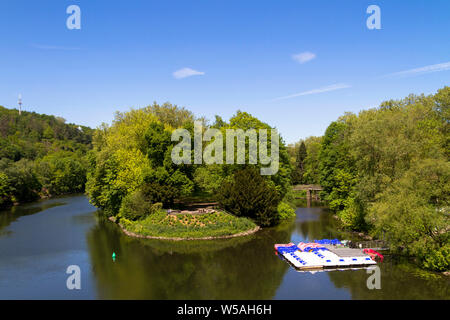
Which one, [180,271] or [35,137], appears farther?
[35,137]

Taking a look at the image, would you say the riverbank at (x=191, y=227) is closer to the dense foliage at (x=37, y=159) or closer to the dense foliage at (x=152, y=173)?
the dense foliage at (x=152, y=173)

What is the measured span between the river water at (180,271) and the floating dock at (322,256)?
0.89m

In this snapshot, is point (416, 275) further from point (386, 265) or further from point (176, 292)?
point (176, 292)

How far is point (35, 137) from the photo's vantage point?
402ft

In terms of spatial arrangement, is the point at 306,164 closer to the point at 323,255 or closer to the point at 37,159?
the point at 323,255

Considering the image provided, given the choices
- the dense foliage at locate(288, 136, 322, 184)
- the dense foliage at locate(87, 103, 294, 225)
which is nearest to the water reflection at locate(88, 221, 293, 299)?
the dense foliage at locate(87, 103, 294, 225)

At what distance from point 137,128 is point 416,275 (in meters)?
37.8

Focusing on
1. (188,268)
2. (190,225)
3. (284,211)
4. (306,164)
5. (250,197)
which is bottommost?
(188,268)

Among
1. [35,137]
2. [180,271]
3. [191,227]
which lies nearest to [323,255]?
[180,271]

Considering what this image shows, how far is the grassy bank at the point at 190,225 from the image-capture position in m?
38.4

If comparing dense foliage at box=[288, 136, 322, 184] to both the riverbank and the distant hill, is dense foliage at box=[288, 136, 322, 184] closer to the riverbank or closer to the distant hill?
the riverbank

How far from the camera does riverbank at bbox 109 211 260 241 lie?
38188 millimetres

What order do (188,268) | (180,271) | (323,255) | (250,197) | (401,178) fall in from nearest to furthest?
(180,271) < (188,268) < (323,255) < (401,178) < (250,197)

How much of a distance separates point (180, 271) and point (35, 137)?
114357mm
